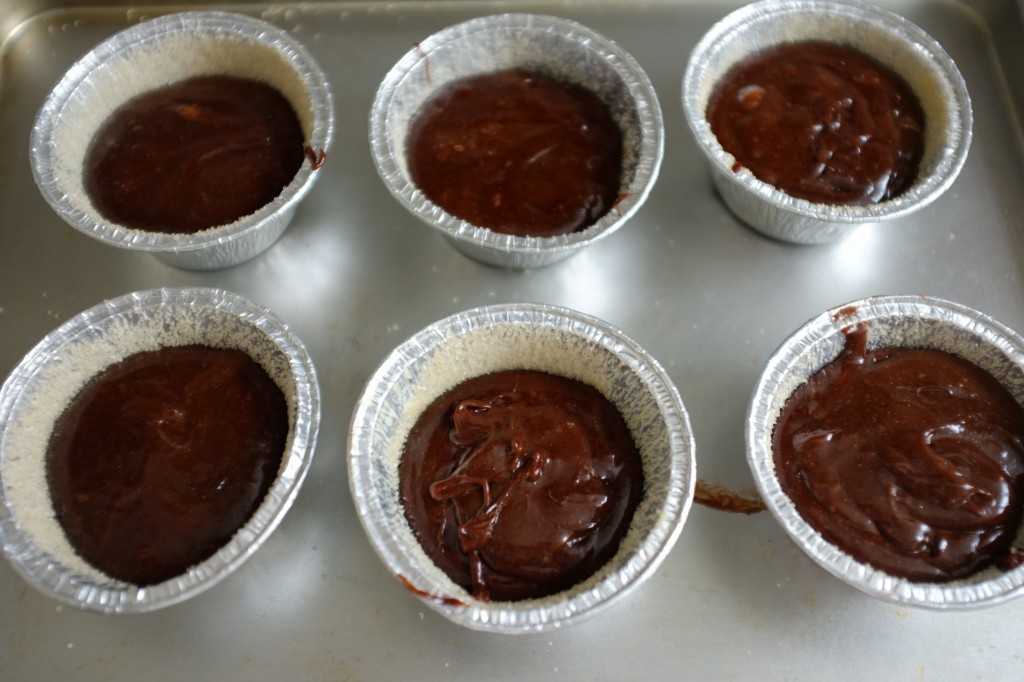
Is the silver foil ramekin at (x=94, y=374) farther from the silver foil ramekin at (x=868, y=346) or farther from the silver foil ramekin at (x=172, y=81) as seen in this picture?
the silver foil ramekin at (x=868, y=346)

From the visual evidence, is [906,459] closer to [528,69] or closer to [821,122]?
[821,122]

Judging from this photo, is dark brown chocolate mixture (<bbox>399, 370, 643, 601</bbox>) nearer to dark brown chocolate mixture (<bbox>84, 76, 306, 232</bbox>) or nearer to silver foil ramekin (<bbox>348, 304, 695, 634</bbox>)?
silver foil ramekin (<bbox>348, 304, 695, 634</bbox>)

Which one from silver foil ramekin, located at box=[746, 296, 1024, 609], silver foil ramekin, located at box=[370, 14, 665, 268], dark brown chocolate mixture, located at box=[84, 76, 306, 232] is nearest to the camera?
silver foil ramekin, located at box=[746, 296, 1024, 609]

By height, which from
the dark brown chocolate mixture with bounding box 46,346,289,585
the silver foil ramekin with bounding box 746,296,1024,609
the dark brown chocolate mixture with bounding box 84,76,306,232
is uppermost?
the dark brown chocolate mixture with bounding box 84,76,306,232

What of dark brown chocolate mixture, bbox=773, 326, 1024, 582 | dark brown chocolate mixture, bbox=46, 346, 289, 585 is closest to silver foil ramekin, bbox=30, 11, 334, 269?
dark brown chocolate mixture, bbox=46, 346, 289, 585

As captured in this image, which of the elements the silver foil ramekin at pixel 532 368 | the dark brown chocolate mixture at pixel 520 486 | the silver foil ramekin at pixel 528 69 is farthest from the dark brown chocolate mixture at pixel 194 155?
the dark brown chocolate mixture at pixel 520 486

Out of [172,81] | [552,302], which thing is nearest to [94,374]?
[172,81]

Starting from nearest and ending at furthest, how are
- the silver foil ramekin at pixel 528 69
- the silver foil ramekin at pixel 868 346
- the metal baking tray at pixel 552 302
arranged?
the silver foil ramekin at pixel 868 346 < the metal baking tray at pixel 552 302 < the silver foil ramekin at pixel 528 69

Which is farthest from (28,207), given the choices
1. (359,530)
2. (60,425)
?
(359,530)
